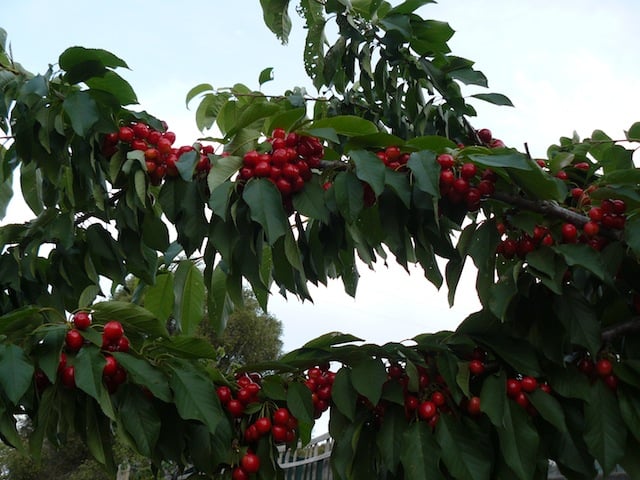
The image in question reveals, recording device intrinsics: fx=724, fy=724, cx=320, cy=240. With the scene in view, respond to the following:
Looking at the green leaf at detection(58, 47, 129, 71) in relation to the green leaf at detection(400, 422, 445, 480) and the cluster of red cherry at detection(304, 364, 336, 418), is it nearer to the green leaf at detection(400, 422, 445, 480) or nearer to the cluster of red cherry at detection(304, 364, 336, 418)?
the cluster of red cherry at detection(304, 364, 336, 418)

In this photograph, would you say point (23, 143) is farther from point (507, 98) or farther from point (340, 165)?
point (507, 98)

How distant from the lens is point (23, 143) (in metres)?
1.51

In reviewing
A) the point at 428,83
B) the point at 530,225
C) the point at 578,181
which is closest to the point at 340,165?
the point at 530,225

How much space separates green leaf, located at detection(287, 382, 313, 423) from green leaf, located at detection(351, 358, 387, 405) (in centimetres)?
11

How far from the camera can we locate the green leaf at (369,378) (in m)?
1.34

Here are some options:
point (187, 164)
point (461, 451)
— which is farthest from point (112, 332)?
point (461, 451)

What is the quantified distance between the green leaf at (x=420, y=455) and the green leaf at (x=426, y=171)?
44cm

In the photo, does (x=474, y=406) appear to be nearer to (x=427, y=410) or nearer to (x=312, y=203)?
(x=427, y=410)

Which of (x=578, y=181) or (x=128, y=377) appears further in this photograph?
(x=578, y=181)

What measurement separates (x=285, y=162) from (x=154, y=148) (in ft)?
0.99

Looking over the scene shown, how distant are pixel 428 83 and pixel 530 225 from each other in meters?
0.79

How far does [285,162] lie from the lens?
1.35 m

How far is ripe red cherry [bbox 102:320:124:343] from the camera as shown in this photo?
134cm

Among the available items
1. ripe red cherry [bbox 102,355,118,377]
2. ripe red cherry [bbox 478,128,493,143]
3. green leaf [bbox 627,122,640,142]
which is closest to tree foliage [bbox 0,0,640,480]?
ripe red cherry [bbox 102,355,118,377]
